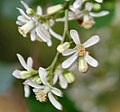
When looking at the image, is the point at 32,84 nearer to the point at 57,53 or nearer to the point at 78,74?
the point at 57,53

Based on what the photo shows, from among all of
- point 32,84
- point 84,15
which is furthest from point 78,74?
point 32,84

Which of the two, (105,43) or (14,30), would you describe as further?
(14,30)

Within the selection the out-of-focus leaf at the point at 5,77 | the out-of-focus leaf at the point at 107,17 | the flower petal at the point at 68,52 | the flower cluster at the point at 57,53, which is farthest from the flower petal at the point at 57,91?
the out-of-focus leaf at the point at 5,77

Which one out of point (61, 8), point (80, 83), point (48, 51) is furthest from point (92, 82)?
point (61, 8)

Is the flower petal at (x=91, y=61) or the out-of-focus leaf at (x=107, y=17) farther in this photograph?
the out-of-focus leaf at (x=107, y=17)

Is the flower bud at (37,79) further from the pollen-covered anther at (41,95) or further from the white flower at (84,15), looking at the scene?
the white flower at (84,15)

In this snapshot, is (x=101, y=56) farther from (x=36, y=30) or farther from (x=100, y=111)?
(x=36, y=30)
